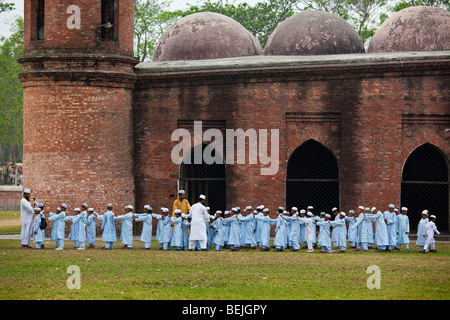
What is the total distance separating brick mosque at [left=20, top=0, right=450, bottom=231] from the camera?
1988cm

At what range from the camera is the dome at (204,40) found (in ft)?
77.7

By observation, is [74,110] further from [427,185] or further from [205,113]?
[427,185]

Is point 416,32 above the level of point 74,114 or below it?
above

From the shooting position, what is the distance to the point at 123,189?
20938 millimetres

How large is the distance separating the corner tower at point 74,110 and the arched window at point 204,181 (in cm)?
191

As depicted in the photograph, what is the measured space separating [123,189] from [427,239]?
842cm

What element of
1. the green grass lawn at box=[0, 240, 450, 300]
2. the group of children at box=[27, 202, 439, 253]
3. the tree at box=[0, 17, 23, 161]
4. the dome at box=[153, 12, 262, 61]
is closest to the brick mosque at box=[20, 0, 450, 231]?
the dome at box=[153, 12, 262, 61]

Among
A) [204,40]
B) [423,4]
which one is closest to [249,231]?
[204,40]

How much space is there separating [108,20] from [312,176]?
769cm

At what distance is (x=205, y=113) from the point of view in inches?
828

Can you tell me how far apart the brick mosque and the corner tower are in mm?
28
